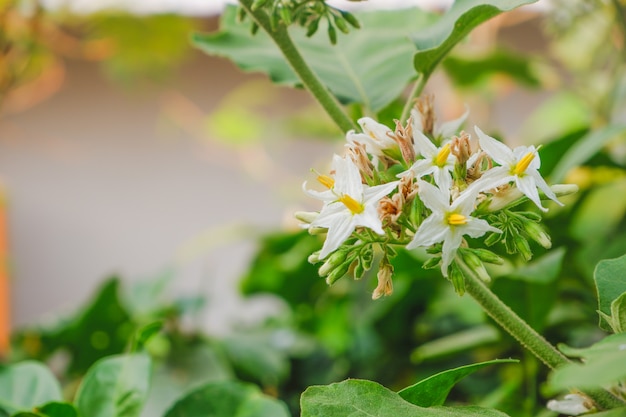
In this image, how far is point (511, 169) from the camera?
0.78 feet

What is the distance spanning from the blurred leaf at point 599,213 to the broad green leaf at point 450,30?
28 centimetres

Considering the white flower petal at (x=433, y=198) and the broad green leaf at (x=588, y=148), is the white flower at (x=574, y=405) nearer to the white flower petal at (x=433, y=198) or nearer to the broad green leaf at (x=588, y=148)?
the white flower petal at (x=433, y=198)

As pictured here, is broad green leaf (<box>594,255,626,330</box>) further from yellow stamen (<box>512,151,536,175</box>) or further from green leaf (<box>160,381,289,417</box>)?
green leaf (<box>160,381,289,417</box>)

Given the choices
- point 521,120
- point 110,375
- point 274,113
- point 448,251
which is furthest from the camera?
point 274,113

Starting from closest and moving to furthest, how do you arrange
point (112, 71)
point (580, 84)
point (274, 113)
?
1. point (580, 84)
2. point (112, 71)
3. point (274, 113)

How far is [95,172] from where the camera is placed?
226cm

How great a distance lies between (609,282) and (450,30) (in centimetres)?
13

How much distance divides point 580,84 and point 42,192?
196cm

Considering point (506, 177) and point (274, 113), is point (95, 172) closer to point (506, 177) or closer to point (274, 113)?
point (274, 113)

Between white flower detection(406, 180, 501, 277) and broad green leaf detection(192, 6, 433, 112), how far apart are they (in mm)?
151

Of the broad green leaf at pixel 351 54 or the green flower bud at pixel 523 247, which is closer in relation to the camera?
the green flower bud at pixel 523 247

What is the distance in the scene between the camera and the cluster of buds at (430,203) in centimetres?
23

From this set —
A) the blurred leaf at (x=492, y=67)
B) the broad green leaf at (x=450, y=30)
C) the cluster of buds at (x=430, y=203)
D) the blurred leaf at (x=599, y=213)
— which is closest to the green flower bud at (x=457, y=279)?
the cluster of buds at (x=430, y=203)

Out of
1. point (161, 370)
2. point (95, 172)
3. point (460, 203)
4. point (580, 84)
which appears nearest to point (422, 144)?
point (460, 203)
